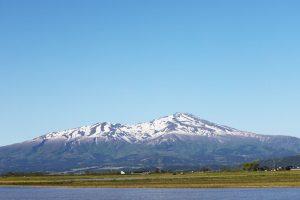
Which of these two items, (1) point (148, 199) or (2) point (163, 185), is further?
(2) point (163, 185)

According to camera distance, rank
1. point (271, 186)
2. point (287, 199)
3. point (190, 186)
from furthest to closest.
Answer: point (190, 186), point (271, 186), point (287, 199)

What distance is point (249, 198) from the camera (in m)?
83.1

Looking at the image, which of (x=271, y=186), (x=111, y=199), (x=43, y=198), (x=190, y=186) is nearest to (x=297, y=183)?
(x=271, y=186)

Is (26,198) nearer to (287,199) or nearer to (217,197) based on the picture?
(217,197)

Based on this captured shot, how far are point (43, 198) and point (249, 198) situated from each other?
3443cm

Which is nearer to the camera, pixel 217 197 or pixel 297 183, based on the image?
pixel 217 197

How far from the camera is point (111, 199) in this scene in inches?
3605

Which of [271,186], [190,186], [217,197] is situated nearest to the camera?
[217,197]

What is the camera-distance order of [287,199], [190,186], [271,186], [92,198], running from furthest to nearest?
[190,186] < [271,186] < [92,198] < [287,199]

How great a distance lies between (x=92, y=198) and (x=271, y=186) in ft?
111

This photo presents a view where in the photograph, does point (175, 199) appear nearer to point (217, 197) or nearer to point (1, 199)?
point (217, 197)

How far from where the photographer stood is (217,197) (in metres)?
87.1

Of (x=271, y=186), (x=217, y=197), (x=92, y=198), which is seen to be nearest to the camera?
(x=217, y=197)

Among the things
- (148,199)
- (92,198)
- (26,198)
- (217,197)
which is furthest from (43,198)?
(217,197)
